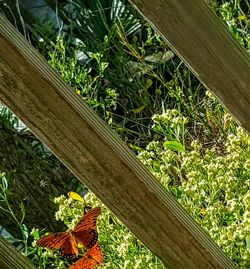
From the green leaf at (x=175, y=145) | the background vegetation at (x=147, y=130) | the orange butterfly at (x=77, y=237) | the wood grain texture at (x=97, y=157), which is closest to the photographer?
the wood grain texture at (x=97, y=157)

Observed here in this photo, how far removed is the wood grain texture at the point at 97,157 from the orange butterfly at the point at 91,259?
0.24 m

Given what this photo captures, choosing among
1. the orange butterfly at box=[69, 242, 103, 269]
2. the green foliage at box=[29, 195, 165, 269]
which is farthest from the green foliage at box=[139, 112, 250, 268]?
the orange butterfly at box=[69, 242, 103, 269]

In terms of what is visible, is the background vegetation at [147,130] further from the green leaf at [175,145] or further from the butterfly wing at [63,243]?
the butterfly wing at [63,243]

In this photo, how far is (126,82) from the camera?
10.2 feet

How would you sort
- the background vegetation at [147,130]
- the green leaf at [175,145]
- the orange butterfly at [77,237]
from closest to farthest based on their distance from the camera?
the orange butterfly at [77,237] < the background vegetation at [147,130] < the green leaf at [175,145]

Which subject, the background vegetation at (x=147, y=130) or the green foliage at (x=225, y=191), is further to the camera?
the background vegetation at (x=147, y=130)

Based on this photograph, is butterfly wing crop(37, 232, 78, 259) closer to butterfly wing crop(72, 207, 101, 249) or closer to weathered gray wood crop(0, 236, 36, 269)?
butterfly wing crop(72, 207, 101, 249)

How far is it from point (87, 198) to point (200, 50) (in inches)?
27.2

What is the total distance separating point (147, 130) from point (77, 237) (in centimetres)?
156

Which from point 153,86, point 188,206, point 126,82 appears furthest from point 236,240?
point 153,86

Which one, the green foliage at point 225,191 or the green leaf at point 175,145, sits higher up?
the green leaf at point 175,145

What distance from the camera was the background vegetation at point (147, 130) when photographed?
5.72 ft

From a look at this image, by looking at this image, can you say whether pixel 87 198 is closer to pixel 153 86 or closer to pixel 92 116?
pixel 92 116

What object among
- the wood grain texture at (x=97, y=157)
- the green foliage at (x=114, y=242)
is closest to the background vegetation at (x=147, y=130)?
the green foliage at (x=114, y=242)
